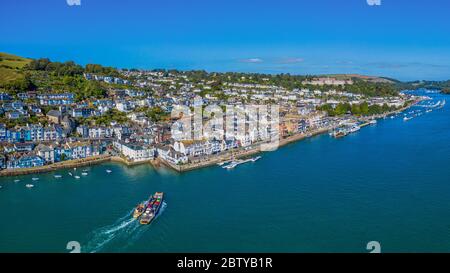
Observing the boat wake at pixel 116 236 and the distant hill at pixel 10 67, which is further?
the distant hill at pixel 10 67

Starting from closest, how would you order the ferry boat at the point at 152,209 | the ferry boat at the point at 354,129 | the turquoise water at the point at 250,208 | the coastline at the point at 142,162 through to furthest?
1. the turquoise water at the point at 250,208
2. the ferry boat at the point at 152,209
3. the coastline at the point at 142,162
4. the ferry boat at the point at 354,129

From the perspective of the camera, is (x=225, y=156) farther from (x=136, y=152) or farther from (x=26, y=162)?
(x=26, y=162)

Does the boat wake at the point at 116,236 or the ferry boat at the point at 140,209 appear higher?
the ferry boat at the point at 140,209

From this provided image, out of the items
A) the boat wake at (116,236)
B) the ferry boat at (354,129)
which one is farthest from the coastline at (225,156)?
the boat wake at (116,236)

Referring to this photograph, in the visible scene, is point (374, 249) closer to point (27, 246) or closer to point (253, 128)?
point (27, 246)

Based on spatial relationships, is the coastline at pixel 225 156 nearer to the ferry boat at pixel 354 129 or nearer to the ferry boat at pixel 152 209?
the ferry boat at pixel 354 129

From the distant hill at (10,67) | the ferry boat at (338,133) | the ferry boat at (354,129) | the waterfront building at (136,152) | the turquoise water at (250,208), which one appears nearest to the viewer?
the turquoise water at (250,208)

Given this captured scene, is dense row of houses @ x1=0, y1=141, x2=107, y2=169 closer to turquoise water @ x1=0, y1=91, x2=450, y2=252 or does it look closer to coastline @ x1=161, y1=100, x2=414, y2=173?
turquoise water @ x1=0, y1=91, x2=450, y2=252
